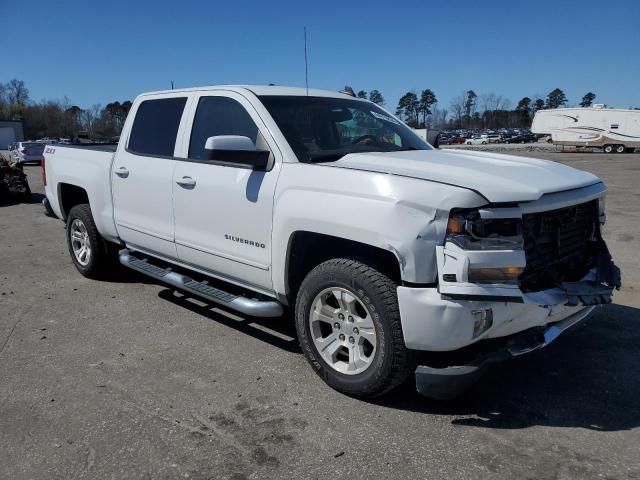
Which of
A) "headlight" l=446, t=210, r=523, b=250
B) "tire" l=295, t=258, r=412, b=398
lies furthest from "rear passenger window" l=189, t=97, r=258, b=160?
"headlight" l=446, t=210, r=523, b=250

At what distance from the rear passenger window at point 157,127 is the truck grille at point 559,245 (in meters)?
3.03

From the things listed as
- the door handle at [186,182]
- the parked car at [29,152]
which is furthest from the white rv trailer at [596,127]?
the door handle at [186,182]

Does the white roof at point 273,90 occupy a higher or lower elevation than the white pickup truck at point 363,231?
higher

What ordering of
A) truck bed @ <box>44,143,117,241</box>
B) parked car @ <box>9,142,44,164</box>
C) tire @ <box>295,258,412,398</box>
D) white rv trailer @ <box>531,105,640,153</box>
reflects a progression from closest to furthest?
tire @ <box>295,258,412,398</box> → truck bed @ <box>44,143,117,241</box> → parked car @ <box>9,142,44,164</box> → white rv trailer @ <box>531,105,640,153</box>

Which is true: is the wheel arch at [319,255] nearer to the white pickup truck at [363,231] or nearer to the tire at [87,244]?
the white pickup truck at [363,231]

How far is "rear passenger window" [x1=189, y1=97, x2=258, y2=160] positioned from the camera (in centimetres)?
417

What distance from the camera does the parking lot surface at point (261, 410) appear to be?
2.86 metres

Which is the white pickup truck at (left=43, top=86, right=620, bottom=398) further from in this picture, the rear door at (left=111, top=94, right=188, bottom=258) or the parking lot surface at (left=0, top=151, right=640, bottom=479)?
the parking lot surface at (left=0, top=151, right=640, bottom=479)

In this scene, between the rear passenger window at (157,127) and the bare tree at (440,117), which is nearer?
the rear passenger window at (157,127)

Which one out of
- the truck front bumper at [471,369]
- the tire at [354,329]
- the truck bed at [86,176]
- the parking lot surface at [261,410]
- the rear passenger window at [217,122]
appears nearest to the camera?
the parking lot surface at [261,410]

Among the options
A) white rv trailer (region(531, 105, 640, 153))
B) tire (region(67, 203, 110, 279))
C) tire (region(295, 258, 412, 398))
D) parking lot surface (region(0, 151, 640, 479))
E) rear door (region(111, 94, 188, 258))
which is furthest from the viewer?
white rv trailer (region(531, 105, 640, 153))

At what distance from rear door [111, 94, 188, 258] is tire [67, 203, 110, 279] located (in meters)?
0.64

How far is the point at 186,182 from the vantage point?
14.6 feet

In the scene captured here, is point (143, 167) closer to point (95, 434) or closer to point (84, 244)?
point (84, 244)
